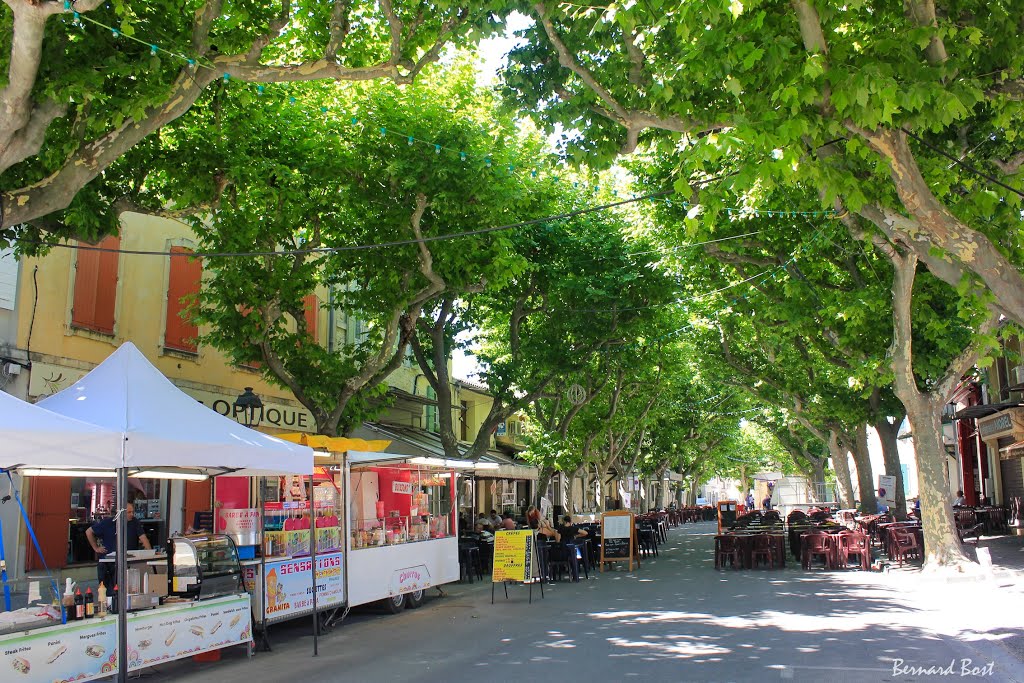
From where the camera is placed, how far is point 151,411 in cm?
820

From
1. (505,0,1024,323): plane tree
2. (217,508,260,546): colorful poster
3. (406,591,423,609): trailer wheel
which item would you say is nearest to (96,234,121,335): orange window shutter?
(217,508,260,546): colorful poster

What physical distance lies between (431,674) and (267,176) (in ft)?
28.0

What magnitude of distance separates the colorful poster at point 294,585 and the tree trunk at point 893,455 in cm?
1599

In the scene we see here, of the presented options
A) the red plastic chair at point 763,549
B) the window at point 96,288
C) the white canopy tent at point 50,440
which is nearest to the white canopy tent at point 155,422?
the white canopy tent at point 50,440

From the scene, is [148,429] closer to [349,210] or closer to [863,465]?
[349,210]

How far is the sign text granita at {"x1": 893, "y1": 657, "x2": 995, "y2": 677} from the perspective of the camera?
7.70 metres

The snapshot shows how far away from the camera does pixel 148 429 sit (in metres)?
7.86

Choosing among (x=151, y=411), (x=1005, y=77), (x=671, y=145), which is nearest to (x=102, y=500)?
(x=151, y=411)

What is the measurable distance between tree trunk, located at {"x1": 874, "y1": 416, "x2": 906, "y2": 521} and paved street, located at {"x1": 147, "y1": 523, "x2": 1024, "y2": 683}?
24.8ft

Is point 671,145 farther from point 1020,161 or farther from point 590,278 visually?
point 590,278

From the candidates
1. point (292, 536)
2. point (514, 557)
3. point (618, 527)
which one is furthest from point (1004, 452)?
point (292, 536)

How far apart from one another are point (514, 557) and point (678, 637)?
14.6ft

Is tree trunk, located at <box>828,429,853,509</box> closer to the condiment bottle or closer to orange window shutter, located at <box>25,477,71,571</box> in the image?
orange window shutter, located at <box>25,477,71,571</box>

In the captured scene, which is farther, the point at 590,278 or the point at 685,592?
the point at 590,278
